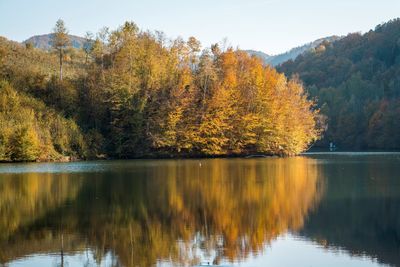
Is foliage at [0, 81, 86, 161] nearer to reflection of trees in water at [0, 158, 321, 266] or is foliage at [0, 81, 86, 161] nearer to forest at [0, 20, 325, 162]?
forest at [0, 20, 325, 162]

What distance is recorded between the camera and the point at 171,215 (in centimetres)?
2369

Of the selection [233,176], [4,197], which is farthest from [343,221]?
[233,176]

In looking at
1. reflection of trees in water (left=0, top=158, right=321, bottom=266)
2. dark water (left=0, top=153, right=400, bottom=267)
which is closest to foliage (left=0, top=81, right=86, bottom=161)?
dark water (left=0, top=153, right=400, bottom=267)

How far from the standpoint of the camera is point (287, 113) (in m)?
80.2

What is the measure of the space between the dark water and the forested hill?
84492 millimetres

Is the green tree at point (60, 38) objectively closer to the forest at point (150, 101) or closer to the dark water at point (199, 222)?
the forest at point (150, 101)

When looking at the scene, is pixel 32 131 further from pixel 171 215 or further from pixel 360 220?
pixel 360 220

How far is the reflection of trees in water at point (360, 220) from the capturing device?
17844mm

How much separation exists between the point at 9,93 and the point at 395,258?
57.4m

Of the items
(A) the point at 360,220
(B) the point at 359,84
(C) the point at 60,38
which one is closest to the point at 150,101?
(C) the point at 60,38

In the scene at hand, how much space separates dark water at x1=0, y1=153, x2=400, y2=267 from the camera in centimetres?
1650

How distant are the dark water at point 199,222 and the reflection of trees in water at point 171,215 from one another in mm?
38

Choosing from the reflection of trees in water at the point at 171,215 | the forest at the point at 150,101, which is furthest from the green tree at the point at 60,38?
the reflection of trees in water at the point at 171,215

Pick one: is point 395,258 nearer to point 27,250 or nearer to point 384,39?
point 27,250
